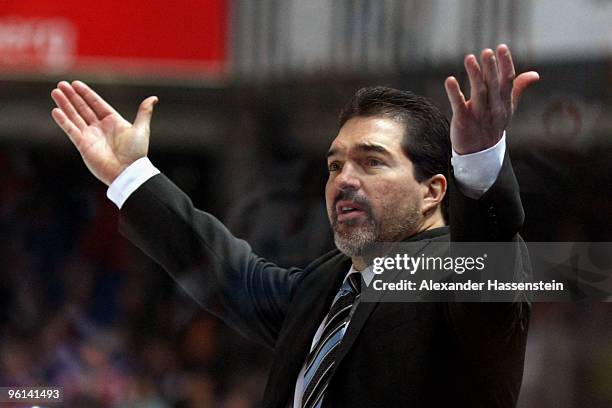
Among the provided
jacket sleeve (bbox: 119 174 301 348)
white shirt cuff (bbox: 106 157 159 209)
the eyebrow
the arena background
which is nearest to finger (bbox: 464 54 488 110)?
the eyebrow

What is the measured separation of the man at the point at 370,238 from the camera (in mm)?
1207

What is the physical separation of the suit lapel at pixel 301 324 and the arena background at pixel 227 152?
1.86 feet

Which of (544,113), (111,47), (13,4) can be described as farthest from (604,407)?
(13,4)

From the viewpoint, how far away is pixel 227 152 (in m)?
2.40

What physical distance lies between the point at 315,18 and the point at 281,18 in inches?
3.5

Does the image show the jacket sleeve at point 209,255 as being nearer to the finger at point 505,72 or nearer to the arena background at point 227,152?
the arena background at point 227,152

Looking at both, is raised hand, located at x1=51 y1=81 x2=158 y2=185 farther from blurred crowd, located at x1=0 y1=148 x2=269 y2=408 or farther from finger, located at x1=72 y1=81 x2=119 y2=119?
blurred crowd, located at x1=0 y1=148 x2=269 y2=408

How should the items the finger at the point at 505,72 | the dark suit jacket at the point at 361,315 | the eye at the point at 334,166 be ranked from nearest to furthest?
the finger at the point at 505,72 < the dark suit jacket at the point at 361,315 < the eye at the point at 334,166

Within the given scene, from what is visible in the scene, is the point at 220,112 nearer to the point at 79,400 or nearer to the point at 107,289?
the point at 107,289

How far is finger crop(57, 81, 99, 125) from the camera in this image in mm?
1738

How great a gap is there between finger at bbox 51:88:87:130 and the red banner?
0.92 m

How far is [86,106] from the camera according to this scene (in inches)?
68.7

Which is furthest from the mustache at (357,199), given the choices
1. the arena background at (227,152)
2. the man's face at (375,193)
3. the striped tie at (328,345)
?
the arena background at (227,152)

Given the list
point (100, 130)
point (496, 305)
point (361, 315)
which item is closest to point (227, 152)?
point (100, 130)
